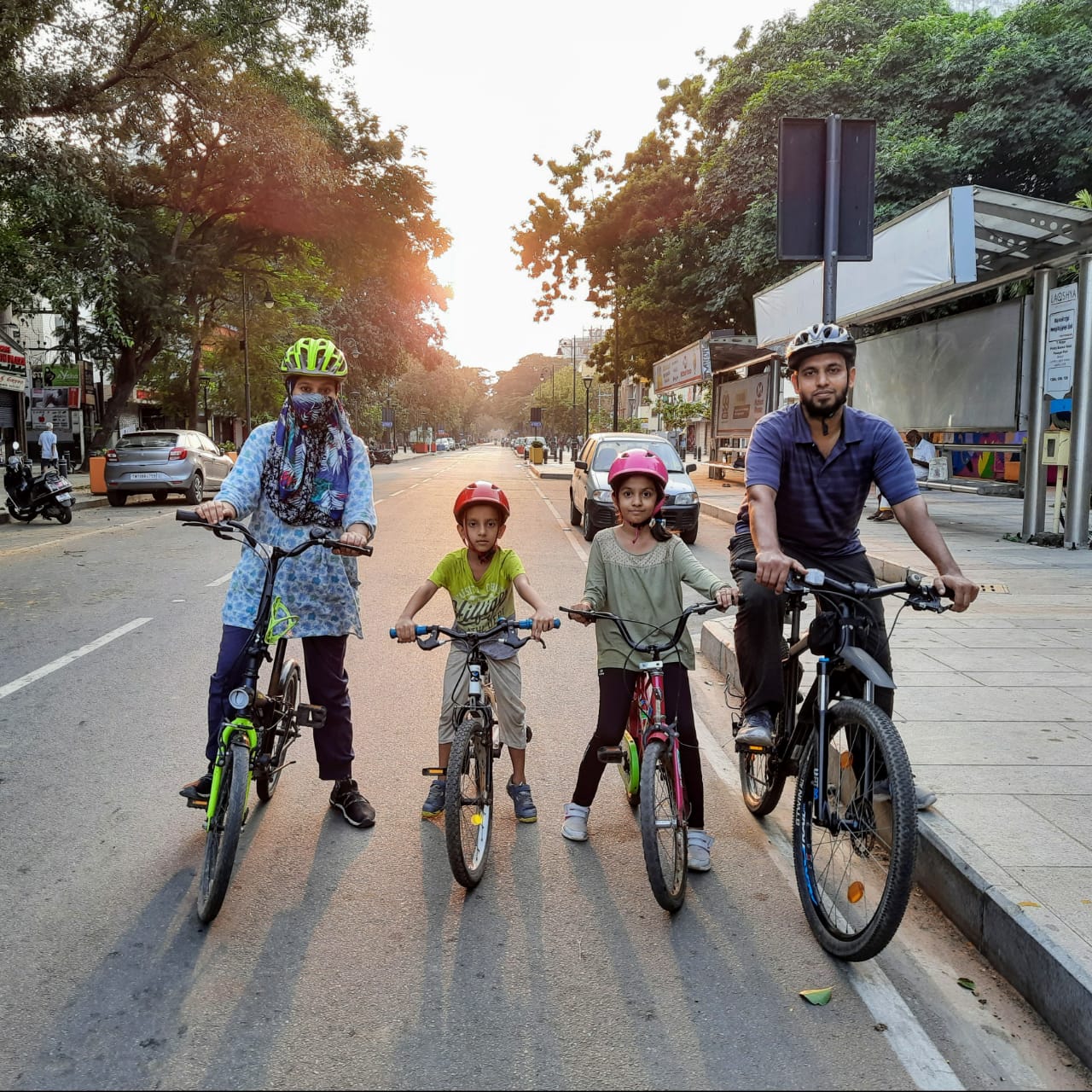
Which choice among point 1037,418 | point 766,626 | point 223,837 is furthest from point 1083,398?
point 223,837

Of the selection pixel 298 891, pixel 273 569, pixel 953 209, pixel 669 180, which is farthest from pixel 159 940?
pixel 669 180

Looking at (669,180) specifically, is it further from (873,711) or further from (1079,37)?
(873,711)

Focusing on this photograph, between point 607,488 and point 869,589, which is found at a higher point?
point 869,589

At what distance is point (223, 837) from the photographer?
131 inches

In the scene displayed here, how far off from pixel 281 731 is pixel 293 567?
2.12 feet

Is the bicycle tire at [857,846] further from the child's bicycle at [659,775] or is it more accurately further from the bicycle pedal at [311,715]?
the bicycle pedal at [311,715]

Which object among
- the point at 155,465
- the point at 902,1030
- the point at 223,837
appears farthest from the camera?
the point at 155,465

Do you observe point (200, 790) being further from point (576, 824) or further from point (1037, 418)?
point (1037, 418)

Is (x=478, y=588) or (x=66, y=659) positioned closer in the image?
(x=478, y=588)

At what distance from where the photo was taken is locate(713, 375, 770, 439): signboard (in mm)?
24531

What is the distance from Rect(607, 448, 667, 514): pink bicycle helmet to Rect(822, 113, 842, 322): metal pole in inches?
105

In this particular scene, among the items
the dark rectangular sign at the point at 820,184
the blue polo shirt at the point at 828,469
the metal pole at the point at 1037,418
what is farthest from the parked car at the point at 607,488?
the blue polo shirt at the point at 828,469

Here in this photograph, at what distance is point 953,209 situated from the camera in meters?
10.4

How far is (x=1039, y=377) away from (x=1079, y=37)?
13353 mm
